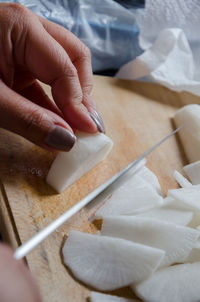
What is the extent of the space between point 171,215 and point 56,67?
0.55 metres

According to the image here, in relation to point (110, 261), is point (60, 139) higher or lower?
higher

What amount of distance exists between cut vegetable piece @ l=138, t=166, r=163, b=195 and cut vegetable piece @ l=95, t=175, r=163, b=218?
0.19 feet

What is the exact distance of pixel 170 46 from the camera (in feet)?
5.74

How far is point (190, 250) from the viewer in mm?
963

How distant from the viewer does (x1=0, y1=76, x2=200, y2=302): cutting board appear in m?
0.90

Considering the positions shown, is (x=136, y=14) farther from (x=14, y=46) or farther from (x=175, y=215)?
(x=175, y=215)

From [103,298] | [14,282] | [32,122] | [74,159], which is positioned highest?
[14,282]

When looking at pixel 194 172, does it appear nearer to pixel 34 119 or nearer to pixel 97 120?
pixel 97 120

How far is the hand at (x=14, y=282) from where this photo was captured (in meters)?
0.46

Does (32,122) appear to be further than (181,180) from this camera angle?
No

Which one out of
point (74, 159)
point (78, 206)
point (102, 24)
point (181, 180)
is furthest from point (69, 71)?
point (102, 24)

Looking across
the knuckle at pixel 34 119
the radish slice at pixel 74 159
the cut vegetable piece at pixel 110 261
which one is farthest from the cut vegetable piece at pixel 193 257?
the knuckle at pixel 34 119

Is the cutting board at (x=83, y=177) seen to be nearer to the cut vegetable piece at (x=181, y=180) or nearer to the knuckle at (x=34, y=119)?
the cut vegetable piece at (x=181, y=180)

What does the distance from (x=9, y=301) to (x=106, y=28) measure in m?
1.54
